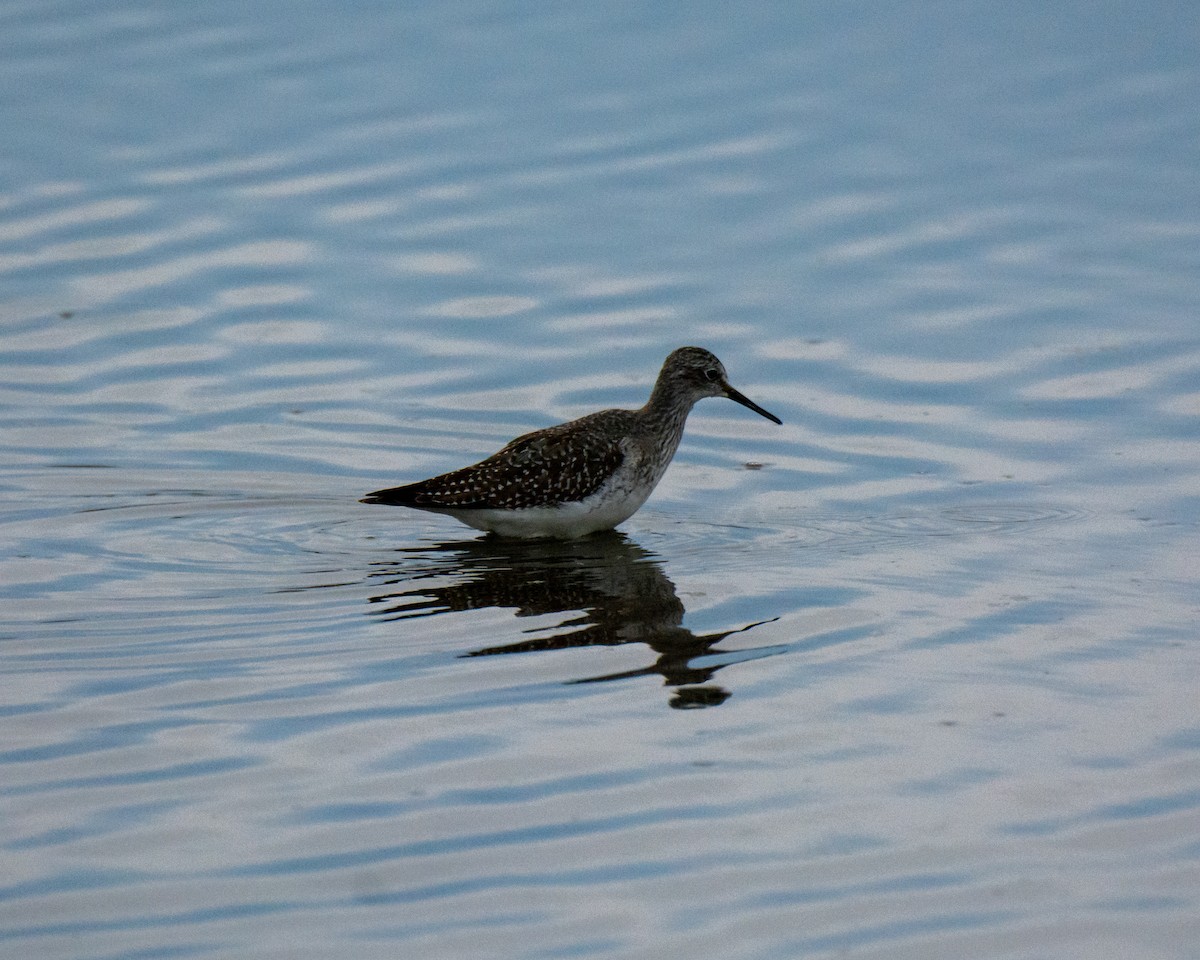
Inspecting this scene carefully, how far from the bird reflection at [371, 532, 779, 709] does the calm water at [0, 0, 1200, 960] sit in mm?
43

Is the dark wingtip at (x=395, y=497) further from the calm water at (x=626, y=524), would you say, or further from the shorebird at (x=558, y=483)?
the calm water at (x=626, y=524)

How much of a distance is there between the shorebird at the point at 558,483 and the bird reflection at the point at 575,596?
0.17 meters

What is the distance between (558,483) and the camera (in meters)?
11.5

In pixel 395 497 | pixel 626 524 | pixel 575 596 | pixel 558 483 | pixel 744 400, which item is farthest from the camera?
pixel 744 400

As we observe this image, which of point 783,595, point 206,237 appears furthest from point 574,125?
point 783,595

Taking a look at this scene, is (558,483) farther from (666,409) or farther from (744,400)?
(744,400)

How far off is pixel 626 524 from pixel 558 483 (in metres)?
0.73

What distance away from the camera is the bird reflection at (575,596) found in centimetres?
910

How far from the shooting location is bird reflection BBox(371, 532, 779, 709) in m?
9.10

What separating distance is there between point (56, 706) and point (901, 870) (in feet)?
11.7

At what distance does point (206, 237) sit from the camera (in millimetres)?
16391

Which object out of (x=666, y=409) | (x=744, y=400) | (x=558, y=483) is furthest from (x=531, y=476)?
(x=744, y=400)

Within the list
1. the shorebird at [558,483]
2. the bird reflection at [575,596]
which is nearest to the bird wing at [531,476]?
the shorebird at [558,483]

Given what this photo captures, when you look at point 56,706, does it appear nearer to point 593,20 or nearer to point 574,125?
point 574,125
